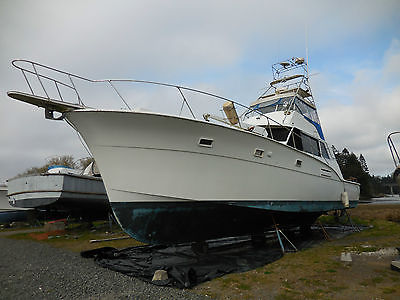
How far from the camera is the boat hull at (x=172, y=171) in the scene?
4.63 m

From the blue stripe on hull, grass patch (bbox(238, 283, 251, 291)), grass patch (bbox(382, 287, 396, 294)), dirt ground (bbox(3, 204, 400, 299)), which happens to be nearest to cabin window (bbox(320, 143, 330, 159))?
dirt ground (bbox(3, 204, 400, 299))

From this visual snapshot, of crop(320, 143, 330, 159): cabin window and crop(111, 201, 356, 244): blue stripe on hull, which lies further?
crop(320, 143, 330, 159): cabin window

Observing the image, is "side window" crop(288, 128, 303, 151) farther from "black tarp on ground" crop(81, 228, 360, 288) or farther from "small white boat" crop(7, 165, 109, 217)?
"small white boat" crop(7, 165, 109, 217)

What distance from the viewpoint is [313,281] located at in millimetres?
3982

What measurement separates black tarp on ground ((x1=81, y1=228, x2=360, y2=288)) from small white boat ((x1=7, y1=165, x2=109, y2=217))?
4.50 metres

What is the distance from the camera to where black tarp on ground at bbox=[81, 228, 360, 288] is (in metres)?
4.33

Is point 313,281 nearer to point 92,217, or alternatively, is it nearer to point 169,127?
point 169,127

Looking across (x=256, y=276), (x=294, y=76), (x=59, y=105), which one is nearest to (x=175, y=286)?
(x=256, y=276)

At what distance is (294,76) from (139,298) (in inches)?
377

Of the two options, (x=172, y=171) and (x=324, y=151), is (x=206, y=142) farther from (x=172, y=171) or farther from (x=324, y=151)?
(x=324, y=151)

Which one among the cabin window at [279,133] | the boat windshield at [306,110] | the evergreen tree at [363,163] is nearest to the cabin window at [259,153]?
the cabin window at [279,133]

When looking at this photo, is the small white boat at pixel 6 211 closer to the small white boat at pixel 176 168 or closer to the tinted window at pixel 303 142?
the small white boat at pixel 176 168

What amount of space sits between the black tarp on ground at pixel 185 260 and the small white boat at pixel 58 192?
4.50m

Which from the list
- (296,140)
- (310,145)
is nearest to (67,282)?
(296,140)
